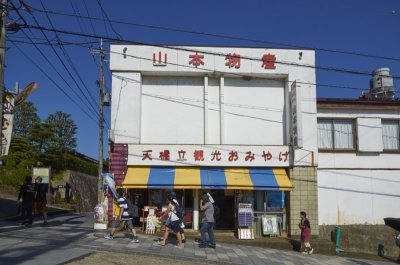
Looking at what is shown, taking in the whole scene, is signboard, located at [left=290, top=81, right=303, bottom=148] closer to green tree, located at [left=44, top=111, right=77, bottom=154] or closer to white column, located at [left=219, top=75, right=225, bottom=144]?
white column, located at [left=219, top=75, right=225, bottom=144]

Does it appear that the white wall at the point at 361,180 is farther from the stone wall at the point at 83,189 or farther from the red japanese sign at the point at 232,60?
the stone wall at the point at 83,189

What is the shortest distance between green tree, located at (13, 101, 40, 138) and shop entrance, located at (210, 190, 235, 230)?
25.5 metres

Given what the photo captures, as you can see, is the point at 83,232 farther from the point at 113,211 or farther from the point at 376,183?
the point at 376,183

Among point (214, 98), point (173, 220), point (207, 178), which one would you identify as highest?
point (214, 98)

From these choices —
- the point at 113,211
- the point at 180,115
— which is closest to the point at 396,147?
the point at 180,115

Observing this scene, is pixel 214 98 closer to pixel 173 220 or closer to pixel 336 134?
pixel 336 134

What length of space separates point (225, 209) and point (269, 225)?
214cm

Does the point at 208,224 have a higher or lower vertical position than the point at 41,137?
lower

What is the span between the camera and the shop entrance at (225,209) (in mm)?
18078

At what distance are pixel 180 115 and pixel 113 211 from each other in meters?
4.66

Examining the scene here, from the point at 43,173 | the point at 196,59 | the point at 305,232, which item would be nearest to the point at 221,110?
the point at 196,59

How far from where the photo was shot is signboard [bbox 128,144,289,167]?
1683 cm

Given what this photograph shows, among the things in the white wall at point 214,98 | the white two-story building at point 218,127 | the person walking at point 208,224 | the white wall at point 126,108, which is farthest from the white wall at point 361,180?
the white wall at point 126,108

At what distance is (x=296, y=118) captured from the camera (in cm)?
1644
